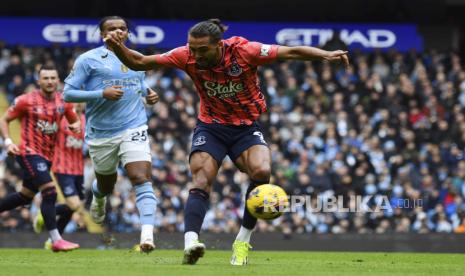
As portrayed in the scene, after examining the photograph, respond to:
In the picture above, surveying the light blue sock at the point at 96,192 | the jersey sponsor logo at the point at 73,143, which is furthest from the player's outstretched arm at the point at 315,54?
the jersey sponsor logo at the point at 73,143

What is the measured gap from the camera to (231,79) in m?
9.34

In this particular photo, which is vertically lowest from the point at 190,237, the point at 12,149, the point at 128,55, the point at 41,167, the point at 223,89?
the point at 190,237

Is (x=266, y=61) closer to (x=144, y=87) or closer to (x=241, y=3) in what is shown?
(x=144, y=87)

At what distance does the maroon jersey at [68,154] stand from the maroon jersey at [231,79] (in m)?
5.16

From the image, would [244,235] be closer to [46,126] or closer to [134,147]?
[134,147]

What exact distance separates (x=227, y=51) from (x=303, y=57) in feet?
2.50

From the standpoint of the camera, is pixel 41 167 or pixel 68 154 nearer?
pixel 41 167

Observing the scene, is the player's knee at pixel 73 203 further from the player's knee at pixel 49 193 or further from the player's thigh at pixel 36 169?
the player's knee at pixel 49 193

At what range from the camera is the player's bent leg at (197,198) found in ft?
29.1

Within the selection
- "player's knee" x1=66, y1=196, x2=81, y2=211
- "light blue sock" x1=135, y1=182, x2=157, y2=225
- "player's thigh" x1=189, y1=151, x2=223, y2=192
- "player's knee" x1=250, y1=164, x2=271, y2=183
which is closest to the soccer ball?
"player's knee" x1=250, y1=164, x2=271, y2=183

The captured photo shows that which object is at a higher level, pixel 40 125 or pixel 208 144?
pixel 40 125

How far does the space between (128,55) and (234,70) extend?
0.96 m

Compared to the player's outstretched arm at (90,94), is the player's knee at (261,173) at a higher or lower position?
lower

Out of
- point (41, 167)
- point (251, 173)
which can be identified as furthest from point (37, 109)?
point (251, 173)
